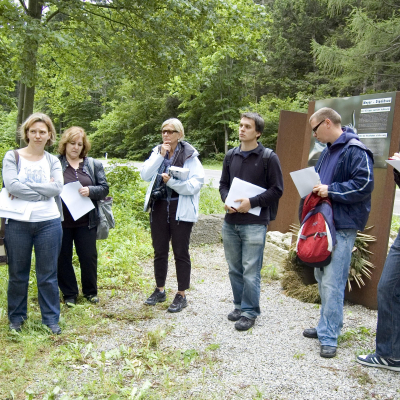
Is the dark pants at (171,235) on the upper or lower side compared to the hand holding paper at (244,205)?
lower

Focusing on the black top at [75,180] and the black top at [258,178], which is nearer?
the black top at [258,178]

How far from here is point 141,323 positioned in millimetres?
4109

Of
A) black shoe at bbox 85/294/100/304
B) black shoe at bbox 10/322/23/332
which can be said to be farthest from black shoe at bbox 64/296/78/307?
black shoe at bbox 10/322/23/332

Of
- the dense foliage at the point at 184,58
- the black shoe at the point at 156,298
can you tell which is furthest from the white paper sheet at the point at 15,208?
the dense foliage at the point at 184,58

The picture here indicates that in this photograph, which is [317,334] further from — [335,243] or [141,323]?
[141,323]

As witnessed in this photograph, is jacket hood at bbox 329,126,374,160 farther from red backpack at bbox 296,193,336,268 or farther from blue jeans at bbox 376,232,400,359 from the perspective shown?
blue jeans at bbox 376,232,400,359

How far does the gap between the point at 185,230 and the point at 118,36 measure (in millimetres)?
7883

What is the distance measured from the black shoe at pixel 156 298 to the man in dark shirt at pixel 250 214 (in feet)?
2.81

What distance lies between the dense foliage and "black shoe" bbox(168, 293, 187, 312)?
6075 millimetres

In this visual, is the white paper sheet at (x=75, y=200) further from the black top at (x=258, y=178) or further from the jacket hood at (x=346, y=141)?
the jacket hood at (x=346, y=141)

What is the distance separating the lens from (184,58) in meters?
10.6

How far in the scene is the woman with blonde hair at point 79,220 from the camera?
441 cm

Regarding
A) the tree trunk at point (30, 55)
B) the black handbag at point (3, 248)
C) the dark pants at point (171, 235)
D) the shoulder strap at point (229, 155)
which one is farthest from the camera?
the tree trunk at point (30, 55)

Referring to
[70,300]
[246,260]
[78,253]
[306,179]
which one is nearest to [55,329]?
[70,300]
